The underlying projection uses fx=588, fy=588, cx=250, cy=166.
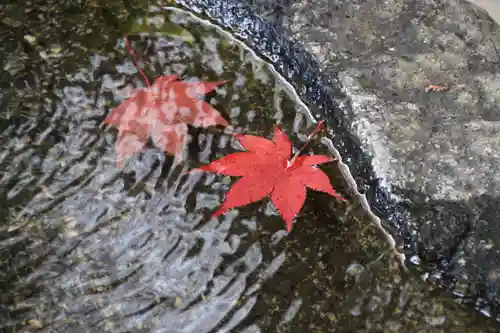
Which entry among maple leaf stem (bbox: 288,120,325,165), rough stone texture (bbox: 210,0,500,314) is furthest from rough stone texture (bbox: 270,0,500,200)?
maple leaf stem (bbox: 288,120,325,165)

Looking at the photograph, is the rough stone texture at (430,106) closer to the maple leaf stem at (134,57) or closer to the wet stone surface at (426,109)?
the wet stone surface at (426,109)

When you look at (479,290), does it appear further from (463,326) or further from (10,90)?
(10,90)

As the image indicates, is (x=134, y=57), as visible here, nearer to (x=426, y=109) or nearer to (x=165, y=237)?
(x=165, y=237)

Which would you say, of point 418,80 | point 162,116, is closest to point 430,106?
point 418,80

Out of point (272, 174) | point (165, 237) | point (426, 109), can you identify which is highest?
point (426, 109)

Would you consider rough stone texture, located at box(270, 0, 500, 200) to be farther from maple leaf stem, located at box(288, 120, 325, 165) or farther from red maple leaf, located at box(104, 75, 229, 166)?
red maple leaf, located at box(104, 75, 229, 166)

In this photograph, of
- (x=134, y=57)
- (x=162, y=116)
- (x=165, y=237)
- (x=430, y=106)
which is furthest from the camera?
(x=134, y=57)
